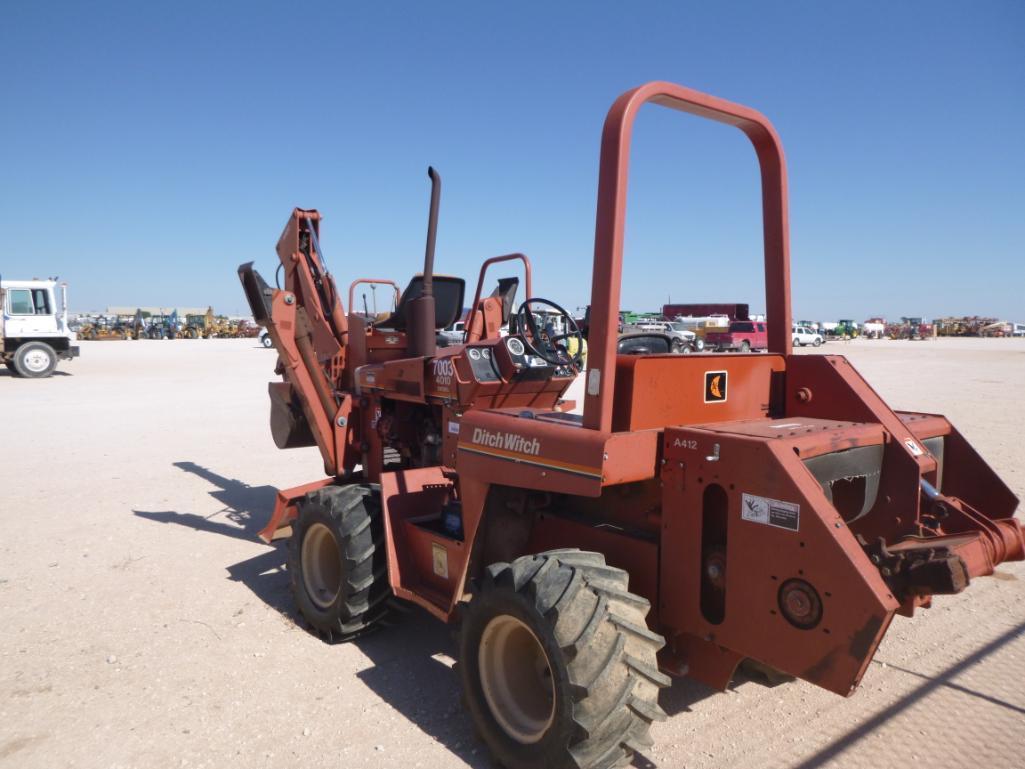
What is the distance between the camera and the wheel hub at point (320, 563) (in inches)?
187

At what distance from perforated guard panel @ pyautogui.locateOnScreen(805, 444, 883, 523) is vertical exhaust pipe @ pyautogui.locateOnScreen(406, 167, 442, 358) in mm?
2843

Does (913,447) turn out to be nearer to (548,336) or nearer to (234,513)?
(548,336)

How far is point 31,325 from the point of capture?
21641 mm

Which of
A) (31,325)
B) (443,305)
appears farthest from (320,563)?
(31,325)

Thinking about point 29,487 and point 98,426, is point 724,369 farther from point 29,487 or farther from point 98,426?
point 98,426

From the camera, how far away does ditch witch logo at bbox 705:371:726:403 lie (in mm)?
3383

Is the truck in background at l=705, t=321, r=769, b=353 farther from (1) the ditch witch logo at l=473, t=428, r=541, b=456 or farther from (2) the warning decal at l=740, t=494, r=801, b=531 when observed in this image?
(2) the warning decal at l=740, t=494, r=801, b=531

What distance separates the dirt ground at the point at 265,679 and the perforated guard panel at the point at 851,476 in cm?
107

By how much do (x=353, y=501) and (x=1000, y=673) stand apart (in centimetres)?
381

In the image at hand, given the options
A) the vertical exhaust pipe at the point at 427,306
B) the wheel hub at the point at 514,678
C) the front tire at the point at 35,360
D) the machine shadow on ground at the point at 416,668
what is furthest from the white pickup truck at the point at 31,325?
the wheel hub at the point at 514,678

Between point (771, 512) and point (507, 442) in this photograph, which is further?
point (507, 442)

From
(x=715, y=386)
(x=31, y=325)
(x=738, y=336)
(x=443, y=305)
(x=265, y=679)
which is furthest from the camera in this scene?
(x=738, y=336)

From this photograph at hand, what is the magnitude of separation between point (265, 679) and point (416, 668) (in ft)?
2.74

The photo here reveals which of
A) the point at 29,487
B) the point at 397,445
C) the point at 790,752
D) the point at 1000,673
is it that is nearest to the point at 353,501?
the point at 397,445
